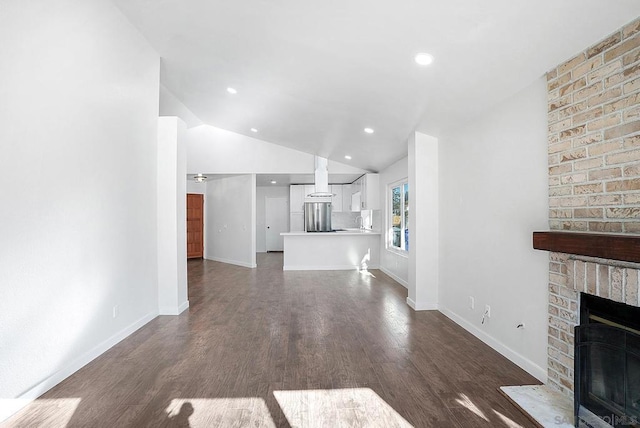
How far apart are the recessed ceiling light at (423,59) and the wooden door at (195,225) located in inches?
316

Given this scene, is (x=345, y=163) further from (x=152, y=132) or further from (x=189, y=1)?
(x=189, y=1)

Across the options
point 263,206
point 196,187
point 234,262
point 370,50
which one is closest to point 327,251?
point 234,262

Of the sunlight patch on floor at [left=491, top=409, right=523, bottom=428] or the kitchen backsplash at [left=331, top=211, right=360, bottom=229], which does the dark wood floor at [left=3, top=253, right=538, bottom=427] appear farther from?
the kitchen backsplash at [left=331, top=211, right=360, bottom=229]

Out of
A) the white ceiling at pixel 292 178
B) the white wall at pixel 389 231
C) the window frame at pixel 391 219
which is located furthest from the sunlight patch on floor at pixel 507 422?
the white ceiling at pixel 292 178

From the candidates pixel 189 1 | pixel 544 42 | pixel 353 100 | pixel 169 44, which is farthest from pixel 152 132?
pixel 544 42

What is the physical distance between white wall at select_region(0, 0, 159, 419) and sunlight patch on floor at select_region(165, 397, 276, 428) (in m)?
1.00

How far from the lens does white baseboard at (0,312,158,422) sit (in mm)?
2102

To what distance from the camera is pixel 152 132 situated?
4.12 m

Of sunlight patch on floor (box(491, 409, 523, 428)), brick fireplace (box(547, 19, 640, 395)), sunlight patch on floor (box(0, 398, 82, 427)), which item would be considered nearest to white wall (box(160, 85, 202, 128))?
sunlight patch on floor (box(0, 398, 82, 427))

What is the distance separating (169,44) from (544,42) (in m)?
3.53

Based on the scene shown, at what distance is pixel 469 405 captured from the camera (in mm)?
2186

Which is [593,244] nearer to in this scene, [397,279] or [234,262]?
[397,279]

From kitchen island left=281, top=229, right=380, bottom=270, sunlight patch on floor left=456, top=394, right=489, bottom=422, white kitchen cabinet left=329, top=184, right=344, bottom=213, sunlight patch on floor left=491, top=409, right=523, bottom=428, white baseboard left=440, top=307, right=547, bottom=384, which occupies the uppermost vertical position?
white kitchen cabinet left=329, top=184, right=344, bottom=213

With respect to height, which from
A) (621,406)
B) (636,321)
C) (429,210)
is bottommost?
(621,406)
